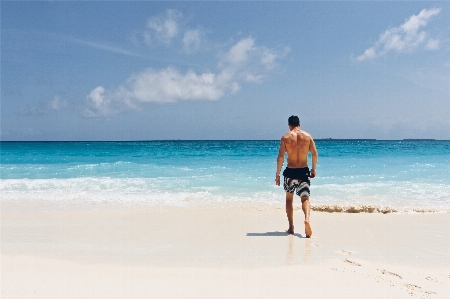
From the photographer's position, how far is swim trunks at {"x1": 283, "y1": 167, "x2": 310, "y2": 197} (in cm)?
538

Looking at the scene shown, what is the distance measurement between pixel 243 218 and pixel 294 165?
194 cm

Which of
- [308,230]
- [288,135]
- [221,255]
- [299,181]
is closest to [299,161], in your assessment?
[299,181]

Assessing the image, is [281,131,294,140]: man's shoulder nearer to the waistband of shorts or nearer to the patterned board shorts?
the waistband of shorts

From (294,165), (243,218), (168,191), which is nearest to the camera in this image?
(294,165)

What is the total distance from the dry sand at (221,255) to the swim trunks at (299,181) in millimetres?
734

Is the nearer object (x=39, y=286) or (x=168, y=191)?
(x=39, y=286)

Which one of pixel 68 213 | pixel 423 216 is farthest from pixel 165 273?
pixel 423 216

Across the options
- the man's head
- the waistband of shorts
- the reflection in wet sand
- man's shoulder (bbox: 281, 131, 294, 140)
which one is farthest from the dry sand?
the man's head

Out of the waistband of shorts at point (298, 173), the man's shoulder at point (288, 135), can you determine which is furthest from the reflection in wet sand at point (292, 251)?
the man's shoulder at point (288, 135)

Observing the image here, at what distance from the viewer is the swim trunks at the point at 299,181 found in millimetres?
5383

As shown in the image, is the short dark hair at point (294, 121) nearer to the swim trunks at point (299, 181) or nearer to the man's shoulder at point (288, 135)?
the man's shoulder at point (288, 135)

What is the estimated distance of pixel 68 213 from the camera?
7520mm

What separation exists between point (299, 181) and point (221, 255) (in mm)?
1778

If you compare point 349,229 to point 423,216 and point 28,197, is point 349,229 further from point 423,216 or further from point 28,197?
point 28,197
